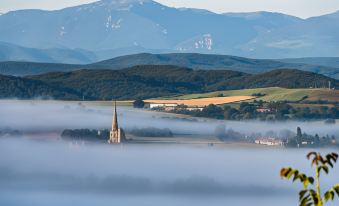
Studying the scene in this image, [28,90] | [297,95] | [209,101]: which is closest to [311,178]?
[297,95]

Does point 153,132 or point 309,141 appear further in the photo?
point 153,132

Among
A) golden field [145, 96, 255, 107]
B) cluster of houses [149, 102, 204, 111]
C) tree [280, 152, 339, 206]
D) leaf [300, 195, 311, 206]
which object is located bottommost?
leaf [300, 195, 311, 206]

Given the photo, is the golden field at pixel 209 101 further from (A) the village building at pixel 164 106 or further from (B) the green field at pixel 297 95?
(B) the green field at pixel 297 95

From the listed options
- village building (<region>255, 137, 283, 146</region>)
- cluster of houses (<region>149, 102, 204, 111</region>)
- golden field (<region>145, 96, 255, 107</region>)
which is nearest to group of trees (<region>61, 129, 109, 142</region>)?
village building (<region>255, 137, 283, 146</region>)


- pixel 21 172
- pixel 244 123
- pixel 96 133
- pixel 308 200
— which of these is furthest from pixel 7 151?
pixel 308 200

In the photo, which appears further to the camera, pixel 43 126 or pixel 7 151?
pixel 43 126

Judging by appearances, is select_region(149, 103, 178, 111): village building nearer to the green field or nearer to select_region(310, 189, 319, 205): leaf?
the green field

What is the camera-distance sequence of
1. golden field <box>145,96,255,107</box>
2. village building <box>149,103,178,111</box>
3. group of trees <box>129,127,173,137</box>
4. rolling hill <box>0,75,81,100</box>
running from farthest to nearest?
1. rolling hill <box>0,75,81,100</box>
2. village building <box>149,103,178,111</box>
3. golden field <box>145,96,255,107</box>
4. group of trees <box>129,127,173,137</box>

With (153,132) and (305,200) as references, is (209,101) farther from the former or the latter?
(305,200)

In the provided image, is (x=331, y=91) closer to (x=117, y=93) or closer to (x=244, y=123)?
(x=244, y=123)

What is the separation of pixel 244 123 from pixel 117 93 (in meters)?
63.3

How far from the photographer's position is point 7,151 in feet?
377

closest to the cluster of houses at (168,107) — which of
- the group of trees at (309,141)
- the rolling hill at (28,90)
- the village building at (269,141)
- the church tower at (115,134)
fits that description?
the village building at (269,141)

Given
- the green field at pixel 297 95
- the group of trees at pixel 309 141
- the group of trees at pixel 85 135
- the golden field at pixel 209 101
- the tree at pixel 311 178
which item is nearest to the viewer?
the tree at pixel 311 178
